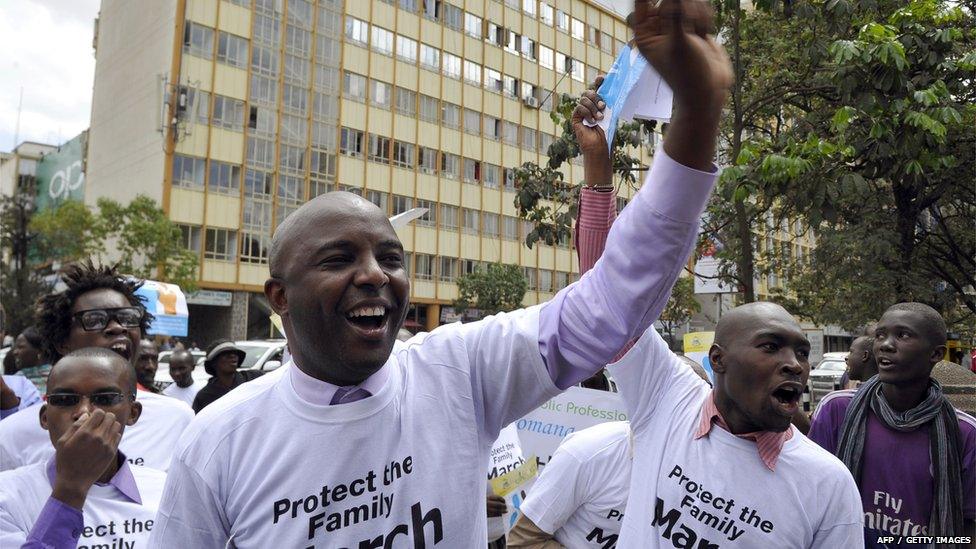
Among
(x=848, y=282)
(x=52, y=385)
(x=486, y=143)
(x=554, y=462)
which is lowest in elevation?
(x=554, y=462)

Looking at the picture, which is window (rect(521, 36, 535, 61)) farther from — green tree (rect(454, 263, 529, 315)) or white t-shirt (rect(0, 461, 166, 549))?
white t-shirt (rect(0, 461, 166, 549))

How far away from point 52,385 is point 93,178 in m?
45.5

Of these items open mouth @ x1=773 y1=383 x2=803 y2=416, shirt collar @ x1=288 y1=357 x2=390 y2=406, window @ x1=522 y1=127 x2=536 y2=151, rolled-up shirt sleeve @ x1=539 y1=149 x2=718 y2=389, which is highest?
window @ x1=522 y1=127 x2=536 y2=151

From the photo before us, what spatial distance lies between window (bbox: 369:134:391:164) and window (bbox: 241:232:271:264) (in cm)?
688

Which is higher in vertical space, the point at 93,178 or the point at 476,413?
the point at 93,178

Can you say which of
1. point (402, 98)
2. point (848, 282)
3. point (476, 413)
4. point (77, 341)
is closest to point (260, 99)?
point (402, 98)

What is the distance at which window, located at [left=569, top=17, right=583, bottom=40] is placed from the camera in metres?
48.3

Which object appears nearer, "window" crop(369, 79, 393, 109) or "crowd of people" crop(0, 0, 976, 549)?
"crowd of people" crop(0, 0, 976, 549)

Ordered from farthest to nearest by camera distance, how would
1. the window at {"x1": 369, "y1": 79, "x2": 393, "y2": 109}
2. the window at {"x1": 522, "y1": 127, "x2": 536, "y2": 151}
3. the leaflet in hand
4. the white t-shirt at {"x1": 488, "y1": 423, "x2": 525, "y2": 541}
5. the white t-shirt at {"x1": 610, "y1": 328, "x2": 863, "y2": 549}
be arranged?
1. the window at {"x1": 522, "y1": 127, "x2": 536, "y2": 151}
2. the window at {"x1": 369, "y1": 79, "x2": 393, "y2": 109}
3. the white t-shirt at {"x1": 488, "y1": 423, "x2": 525, "y2": 541}
4. the white t-shirt at {"x1": 610, "y1": 328, "x2": 863, "y2": 549}
5. the leaflet in hand

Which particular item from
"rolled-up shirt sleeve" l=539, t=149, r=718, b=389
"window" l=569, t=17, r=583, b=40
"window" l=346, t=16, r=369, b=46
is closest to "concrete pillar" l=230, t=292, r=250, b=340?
"window" l=346, t=16, r=369, b=46

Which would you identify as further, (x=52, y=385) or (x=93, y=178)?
(x=93, y=178)

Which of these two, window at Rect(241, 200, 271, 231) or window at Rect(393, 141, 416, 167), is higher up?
window at Rect(393, 141, 416, 167)

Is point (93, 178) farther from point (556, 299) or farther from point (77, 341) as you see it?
point (556, 299)

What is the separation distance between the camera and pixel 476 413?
184 centimetres
